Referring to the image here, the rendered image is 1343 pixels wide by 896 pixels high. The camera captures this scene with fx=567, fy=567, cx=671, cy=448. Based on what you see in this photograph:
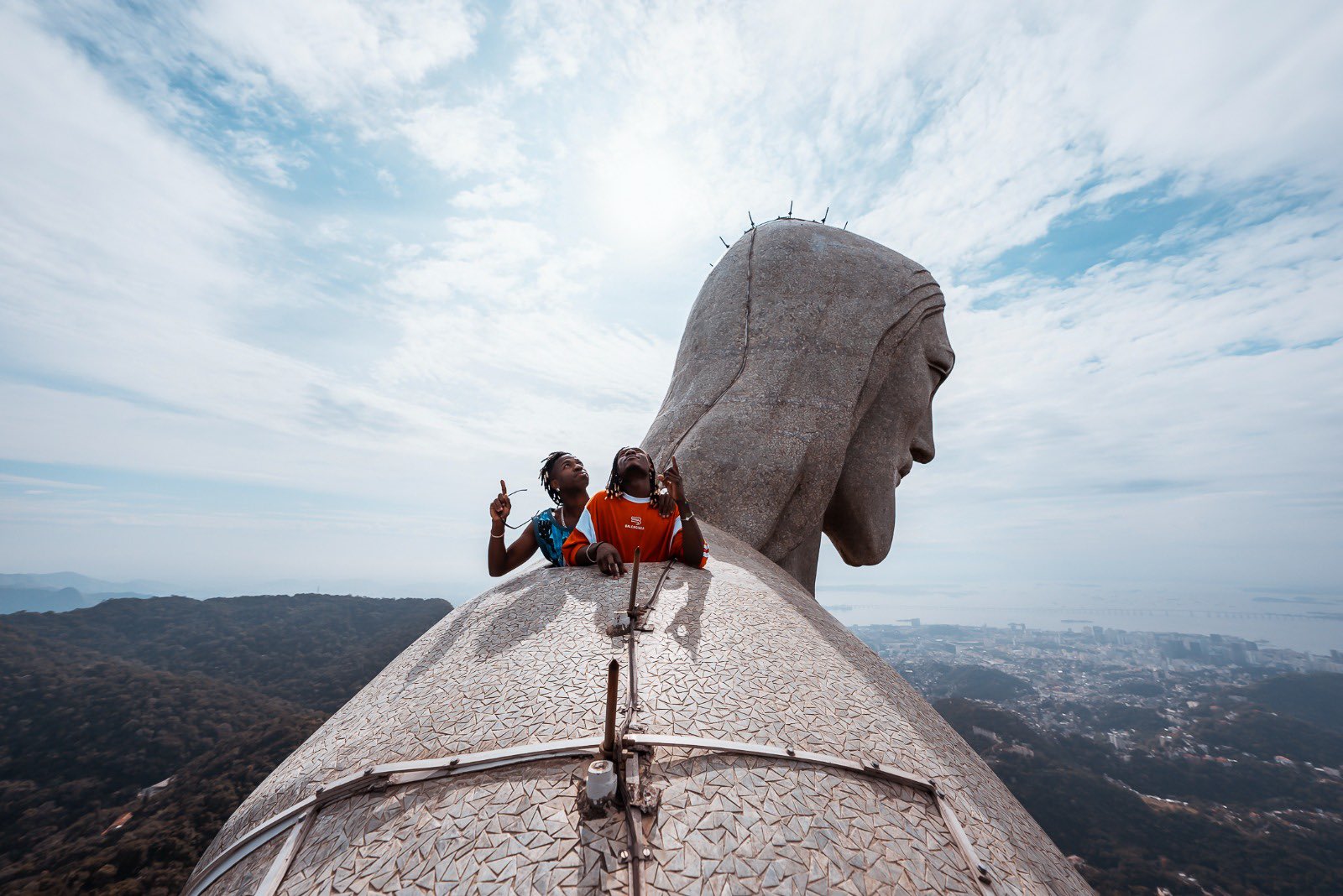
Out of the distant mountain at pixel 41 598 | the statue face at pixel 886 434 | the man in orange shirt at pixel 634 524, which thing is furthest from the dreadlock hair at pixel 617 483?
the distant mountain at pixel 41 598

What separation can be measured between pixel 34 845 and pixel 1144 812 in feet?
78.0

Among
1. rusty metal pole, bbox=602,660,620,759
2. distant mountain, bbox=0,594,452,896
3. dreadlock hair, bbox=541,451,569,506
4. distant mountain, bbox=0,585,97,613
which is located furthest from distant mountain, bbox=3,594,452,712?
distant mountain, bbox=0,585,97,613

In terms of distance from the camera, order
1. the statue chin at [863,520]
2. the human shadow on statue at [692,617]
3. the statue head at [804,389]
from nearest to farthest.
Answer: the human shadow on statue at [692,617] < the statue head at [804,389] < the statue chin at [863,520]

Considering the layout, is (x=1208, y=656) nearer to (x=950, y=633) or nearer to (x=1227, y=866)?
(x=950, y=633)

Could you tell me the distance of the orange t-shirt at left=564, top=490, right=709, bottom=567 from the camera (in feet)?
14.8

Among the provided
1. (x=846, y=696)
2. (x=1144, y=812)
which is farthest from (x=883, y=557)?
(x=1144, y=812)

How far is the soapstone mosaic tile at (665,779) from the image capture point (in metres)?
1.79

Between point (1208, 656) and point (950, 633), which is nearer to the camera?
point (1208, 656)

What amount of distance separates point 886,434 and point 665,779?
7085 millimetres

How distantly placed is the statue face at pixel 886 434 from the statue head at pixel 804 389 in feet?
0.06

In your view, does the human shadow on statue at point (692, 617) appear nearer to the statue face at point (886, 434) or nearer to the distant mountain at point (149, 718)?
the distant mountain at point (149, 718)

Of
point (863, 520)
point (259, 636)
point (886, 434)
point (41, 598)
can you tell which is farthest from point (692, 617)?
point (41, 598)

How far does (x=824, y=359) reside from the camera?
745 cm

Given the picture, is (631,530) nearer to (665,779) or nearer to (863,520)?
(665,779)
